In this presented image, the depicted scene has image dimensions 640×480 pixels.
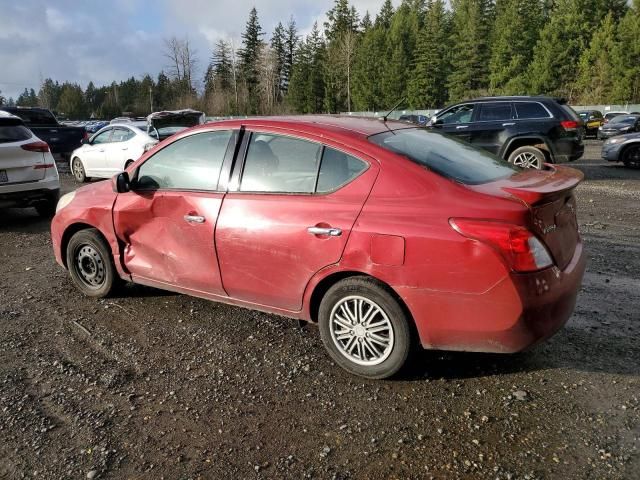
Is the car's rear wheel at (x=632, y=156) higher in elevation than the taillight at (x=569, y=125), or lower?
lower

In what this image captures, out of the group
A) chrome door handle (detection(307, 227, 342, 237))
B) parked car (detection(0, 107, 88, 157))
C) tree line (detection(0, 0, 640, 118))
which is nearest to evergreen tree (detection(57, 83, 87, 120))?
tree line (detection(0, 0, 640, 118))

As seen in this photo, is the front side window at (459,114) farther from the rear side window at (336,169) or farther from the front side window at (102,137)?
the rear side window at (336,169)

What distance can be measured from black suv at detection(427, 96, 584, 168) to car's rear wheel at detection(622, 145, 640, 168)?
11.6 feet

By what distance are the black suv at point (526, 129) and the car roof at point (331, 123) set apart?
6826 millimetres

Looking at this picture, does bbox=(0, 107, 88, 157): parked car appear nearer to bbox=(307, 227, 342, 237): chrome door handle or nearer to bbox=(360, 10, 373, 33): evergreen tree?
bbox=(307, 227, 342, 237): chrome door handle

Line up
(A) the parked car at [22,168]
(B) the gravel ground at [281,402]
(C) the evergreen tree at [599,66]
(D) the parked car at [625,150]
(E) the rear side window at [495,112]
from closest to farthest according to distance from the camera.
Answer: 1. (B) the gravel ground at [281,402]
2. (A) the parked car at [22,168]
3. (E) the rear side window at [495,112]
4. (D) the parked car at [625,150]
5. (C) the evergreen tree at [599,66]

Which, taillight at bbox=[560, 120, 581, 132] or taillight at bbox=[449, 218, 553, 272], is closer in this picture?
taillight at bbox=[449, 218, 553, 272]

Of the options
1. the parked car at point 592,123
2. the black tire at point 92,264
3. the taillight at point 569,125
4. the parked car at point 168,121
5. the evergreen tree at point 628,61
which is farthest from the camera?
the evergreen tree at point 628,61

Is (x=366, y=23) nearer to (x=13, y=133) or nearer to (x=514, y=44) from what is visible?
(x=514, y=44)

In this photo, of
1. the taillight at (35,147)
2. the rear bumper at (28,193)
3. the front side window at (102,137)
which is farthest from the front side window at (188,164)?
the front side window at (102,137)

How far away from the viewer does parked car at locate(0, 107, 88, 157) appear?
50.9 ft

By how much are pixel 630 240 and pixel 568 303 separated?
13.4 feet

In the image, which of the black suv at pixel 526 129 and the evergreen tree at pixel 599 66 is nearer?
the black suv at pixel 526 129

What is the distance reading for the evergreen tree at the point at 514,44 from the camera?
55.9 m
